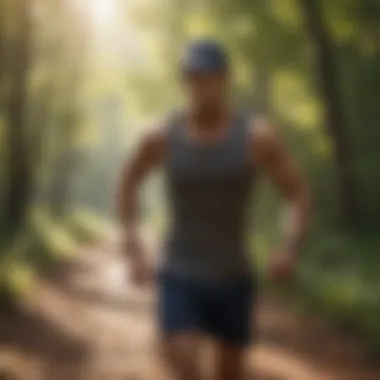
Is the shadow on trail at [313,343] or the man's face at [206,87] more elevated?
the man's face at [206,87]

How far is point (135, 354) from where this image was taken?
1.60 metres

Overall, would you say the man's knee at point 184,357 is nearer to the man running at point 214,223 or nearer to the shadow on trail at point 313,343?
the man running at point 214,223

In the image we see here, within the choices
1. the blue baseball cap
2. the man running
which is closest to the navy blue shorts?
the man running

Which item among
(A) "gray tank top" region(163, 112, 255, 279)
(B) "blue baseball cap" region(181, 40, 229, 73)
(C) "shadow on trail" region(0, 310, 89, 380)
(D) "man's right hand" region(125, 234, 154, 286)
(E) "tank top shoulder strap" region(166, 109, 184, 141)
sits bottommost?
(C) "shadow on trail" region(0, 310, 89, 380)

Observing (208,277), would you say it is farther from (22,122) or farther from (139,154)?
(22,122)

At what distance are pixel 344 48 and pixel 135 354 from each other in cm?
62

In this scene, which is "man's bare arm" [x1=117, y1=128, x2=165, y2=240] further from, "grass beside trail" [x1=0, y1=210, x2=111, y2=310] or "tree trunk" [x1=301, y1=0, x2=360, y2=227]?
"tree trunk" [x1=301, y1=0, x2=360, y2=227]

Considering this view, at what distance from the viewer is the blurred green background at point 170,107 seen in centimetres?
161

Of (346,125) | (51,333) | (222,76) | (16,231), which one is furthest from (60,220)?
(346,125)

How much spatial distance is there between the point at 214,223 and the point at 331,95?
296 mm

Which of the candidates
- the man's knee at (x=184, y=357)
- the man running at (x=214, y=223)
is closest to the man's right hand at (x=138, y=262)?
the man running at (x=214, y=223)

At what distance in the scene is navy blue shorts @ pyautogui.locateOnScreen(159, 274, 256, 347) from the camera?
62.3 inches

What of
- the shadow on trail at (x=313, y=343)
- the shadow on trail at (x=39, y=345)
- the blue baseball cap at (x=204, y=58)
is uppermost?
the blue baseball cap at (x=204, y=58)

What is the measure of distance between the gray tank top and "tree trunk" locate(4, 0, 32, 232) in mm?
261
